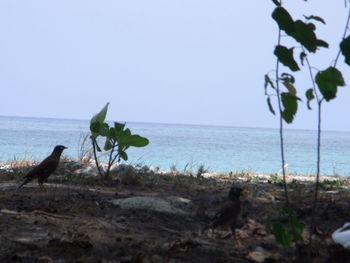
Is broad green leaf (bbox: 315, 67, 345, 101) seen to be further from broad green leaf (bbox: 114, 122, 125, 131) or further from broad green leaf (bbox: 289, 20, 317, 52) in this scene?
broad green leaf (bbox: 114, 122, 125, 131)

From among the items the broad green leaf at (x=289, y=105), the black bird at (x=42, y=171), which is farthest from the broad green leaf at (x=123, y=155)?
the broad green leaf at (x=289, y=105)

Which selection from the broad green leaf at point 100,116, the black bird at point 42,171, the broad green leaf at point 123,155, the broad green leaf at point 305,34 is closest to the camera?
the broad green leaf at point 305,34

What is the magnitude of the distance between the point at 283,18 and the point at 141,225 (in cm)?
261

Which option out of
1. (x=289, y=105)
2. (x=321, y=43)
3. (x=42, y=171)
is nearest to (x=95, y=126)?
(x=42, y=171)

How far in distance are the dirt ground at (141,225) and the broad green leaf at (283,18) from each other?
138 cm

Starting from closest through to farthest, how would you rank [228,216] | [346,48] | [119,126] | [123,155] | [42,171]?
[346,48] < [228,216] < [42,171] < [119,126] < [123,155]

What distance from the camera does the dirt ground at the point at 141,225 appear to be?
4660 mm

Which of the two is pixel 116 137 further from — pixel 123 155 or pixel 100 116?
pixel 100 116

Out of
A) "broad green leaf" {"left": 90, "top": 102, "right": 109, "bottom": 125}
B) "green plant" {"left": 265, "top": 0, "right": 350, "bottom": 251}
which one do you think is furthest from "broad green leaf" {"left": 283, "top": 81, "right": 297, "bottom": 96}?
"broad green leaf" {"left": 90, "top": 102, "right": 109, "bottom": 125}

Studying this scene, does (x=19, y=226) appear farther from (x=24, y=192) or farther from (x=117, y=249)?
(x=24, y=192)

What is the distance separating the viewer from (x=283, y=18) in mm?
3902

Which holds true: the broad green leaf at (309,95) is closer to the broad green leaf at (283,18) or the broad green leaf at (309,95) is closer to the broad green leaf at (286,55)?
the broad green leaf at (286,55)

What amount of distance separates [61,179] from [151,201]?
237 centimetres

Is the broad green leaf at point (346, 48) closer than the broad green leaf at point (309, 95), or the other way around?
the broad green leaf at point (346, 48)
